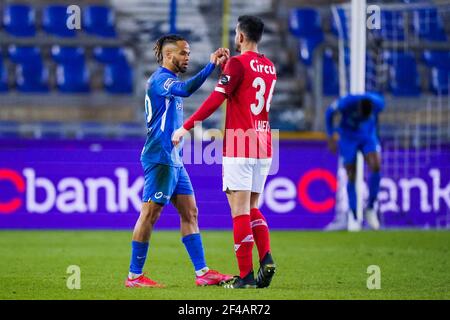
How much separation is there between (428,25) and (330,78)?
1.92 meters

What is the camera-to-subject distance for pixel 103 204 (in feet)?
53.6

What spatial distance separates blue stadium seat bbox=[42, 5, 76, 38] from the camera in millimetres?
20016

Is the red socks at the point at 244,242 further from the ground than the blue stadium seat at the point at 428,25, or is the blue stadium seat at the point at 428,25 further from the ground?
the blue stadium seat at the point at 428,25

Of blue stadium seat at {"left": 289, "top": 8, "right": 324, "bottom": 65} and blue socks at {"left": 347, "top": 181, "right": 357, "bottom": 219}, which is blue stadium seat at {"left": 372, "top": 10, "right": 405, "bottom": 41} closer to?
blue stadium seat at {"left": 289, "top": 8, "right": 324, "bottom": 65}

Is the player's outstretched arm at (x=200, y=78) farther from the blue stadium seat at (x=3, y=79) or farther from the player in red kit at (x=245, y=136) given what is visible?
the blue stadium seat at (x=3, y=79)

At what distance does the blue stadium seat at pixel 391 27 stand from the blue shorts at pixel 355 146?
3010 millimetres

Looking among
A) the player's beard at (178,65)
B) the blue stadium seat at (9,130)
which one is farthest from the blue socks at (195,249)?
the blue stadium seat at (9,130)

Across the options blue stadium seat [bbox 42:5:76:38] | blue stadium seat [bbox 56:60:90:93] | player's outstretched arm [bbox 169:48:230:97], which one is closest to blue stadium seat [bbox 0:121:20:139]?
blue stadium seat [bbox 56:60:90:93]

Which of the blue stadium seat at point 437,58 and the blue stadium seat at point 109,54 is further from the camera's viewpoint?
the blue stadium seat at point 109,54

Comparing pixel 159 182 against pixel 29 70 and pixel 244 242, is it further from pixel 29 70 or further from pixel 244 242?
pixel 29 70

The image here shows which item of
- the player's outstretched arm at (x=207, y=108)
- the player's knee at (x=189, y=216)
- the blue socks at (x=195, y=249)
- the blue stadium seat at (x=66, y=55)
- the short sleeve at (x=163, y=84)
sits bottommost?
the blue socks at (x=195, y=249)

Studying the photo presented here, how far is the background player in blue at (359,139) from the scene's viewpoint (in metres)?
15.3
